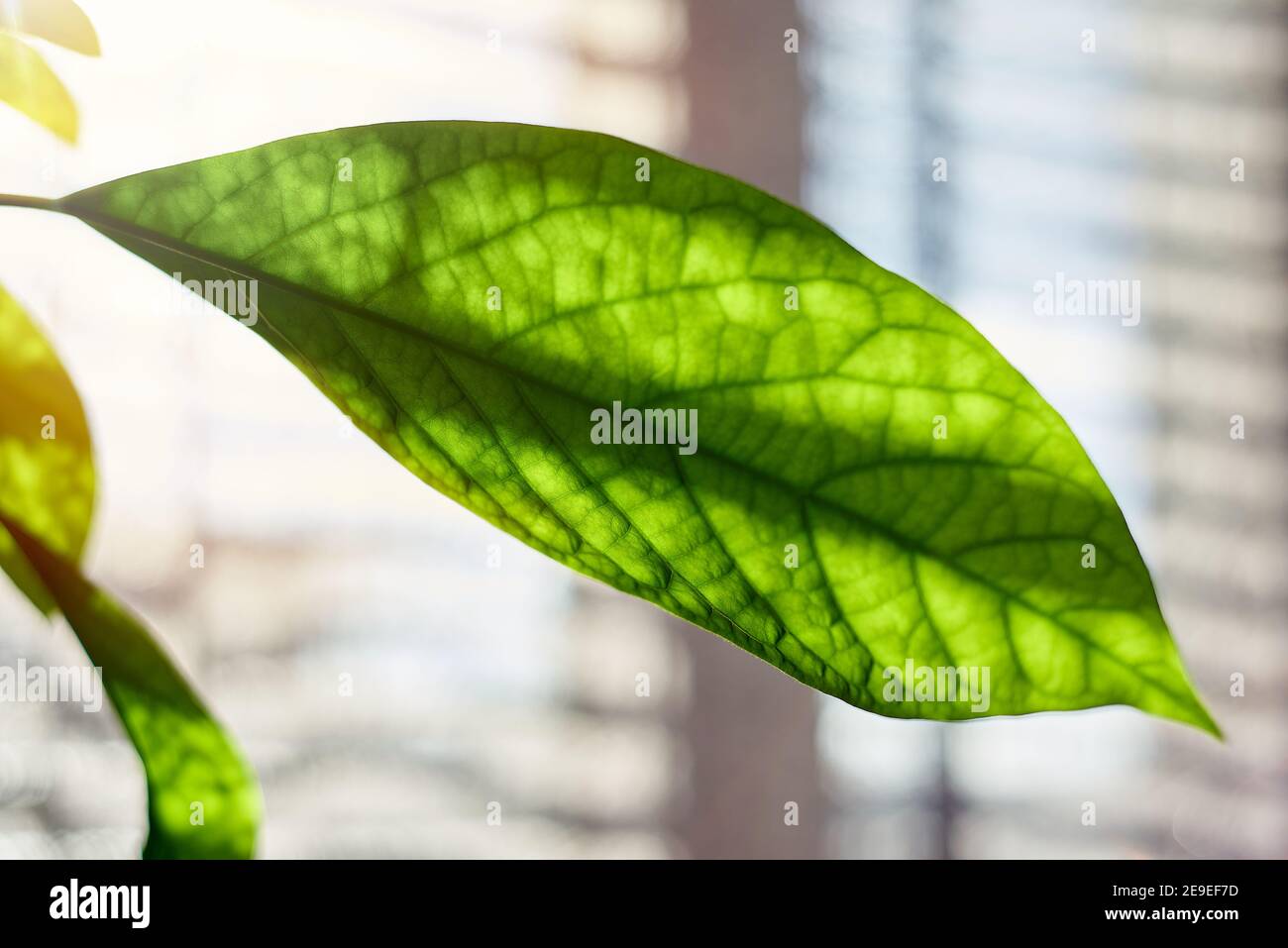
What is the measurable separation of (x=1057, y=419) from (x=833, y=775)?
1.33 m

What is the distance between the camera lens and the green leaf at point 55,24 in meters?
0.25

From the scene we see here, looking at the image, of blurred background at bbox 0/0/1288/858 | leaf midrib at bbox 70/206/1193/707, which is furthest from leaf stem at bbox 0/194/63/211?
blurred background at bbox 0/0/1288/858

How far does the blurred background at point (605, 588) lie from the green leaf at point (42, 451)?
Result: 963mm

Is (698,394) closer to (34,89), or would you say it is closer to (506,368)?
(506,368)

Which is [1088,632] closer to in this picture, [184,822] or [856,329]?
[856,329]

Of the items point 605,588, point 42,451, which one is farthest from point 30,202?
point 605,588

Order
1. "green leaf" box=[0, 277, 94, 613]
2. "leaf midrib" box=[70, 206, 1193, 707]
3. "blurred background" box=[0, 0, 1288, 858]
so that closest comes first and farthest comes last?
"leaf midrib" box=[70, 206, 1193, 707] → "green leaf" box=[0, 277, 94, 613] → "blurred background" box=[0, 0, 1288, 858]

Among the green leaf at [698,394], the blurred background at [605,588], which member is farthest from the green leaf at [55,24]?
the blurred background at [605,588]

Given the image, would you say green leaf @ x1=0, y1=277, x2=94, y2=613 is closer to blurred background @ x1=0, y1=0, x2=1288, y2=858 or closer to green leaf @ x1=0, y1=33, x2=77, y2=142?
green leaf @ x1=0, y1=33, x2=77, y2=142

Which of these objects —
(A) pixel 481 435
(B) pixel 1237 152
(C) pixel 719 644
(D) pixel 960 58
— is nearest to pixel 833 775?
(C) pixel 719 644

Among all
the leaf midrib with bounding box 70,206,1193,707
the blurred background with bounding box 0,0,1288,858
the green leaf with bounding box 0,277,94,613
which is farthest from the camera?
the blurred background with bounding box 0,0,1288,858

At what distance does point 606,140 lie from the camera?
0.14 meters

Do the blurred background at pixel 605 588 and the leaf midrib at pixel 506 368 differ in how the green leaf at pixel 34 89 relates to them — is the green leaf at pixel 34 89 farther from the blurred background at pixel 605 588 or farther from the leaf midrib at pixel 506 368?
the blurred background at pixel 605 588

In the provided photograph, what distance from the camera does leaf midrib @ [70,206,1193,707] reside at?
0.13 meters
